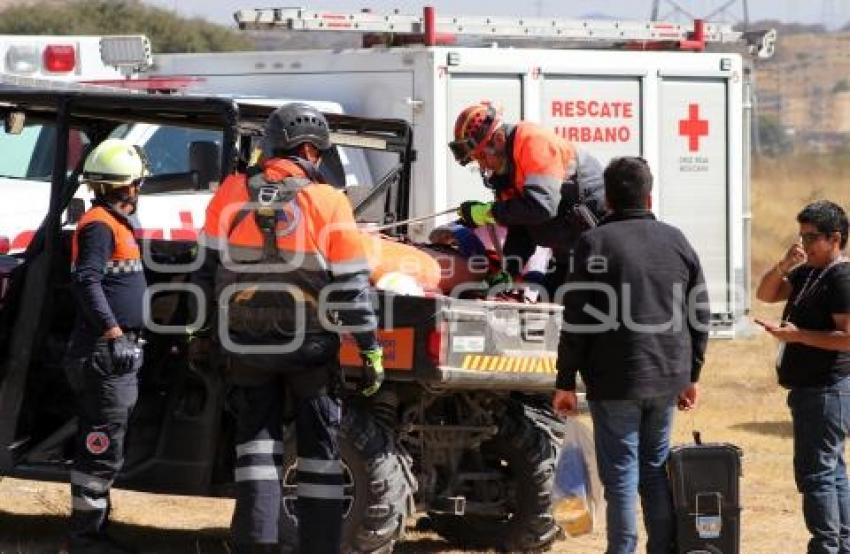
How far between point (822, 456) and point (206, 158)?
148 inches

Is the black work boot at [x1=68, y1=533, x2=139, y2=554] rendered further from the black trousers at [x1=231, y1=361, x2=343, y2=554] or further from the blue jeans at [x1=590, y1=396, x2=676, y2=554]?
the blue jeans at [x1=590, y1=396, x2=676, y2=554]

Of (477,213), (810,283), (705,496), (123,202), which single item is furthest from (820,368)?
(123,202)

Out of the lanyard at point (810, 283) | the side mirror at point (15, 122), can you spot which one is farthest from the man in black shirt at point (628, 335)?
the side mirror at point (15, 122)

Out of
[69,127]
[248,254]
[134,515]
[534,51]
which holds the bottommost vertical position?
[134,515]

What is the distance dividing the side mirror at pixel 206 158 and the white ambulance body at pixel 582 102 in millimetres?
2348

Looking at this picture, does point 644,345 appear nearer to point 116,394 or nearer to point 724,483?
point 724,483

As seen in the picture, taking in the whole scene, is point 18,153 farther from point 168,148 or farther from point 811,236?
point 811,236

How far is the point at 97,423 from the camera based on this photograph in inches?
316

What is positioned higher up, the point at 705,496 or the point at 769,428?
the point at 705,496

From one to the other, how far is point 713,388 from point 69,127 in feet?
27.1

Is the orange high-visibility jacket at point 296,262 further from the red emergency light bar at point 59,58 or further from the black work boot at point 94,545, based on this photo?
the red emergency light bar at point 59,58

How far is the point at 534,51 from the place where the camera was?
560 inches

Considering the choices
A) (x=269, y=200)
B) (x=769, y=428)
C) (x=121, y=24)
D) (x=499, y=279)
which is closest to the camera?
(x=269, y=200)

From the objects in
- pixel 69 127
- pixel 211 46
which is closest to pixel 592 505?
pixel 69 127
